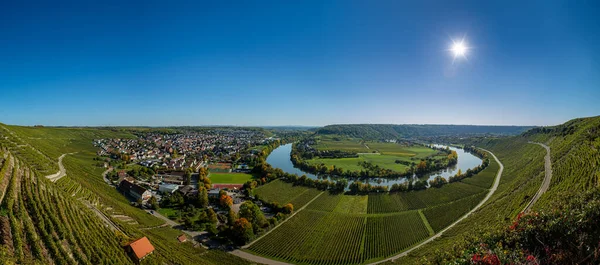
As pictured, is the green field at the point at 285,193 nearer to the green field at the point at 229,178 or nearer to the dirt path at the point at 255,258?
the green field at the point at 229,178

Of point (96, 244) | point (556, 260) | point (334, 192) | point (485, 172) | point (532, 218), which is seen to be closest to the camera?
point (556, 260)

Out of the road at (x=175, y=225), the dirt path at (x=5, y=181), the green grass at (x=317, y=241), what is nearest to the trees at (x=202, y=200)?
the road at (x=175, y=225)

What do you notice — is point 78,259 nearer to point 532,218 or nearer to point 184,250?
point 184,250

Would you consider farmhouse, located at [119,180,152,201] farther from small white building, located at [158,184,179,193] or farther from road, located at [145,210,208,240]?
road, located at [145,210,208,240]

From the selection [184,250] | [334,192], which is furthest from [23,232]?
[334,192]

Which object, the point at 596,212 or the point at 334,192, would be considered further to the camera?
the point at 334,192
